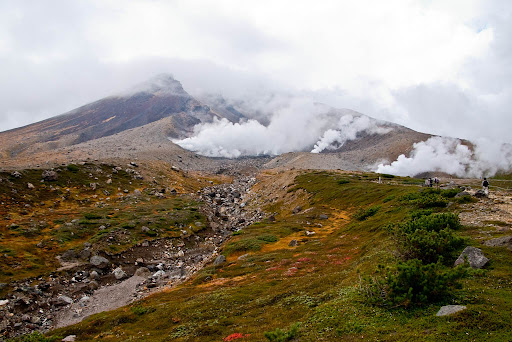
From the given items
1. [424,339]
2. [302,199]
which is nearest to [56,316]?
[424,339]

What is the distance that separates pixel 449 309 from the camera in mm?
12109

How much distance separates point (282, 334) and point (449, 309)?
709 centimetres

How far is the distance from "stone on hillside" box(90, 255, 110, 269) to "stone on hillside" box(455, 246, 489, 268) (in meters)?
43.4

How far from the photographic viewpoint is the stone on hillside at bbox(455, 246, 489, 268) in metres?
16.6

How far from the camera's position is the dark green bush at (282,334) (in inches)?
497

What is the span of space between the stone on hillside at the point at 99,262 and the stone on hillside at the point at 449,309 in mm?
43188

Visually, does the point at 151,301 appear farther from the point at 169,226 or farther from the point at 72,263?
the point at 169,226

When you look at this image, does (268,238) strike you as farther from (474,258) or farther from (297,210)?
(474,258)

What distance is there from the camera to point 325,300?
17.6m

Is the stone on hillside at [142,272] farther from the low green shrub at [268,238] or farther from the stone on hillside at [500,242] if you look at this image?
the stone on hillside at [500,242]

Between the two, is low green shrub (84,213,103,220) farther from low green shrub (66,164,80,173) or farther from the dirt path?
low green shrub (66,164,80,173)

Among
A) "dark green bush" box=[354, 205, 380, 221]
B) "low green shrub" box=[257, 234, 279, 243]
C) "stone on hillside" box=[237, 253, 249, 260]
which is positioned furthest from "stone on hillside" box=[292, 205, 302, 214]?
"stone on hillside" box=[237, 253, 249, 260]

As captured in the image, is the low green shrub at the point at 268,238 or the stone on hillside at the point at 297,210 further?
the stone on hillside at the point at 297,210

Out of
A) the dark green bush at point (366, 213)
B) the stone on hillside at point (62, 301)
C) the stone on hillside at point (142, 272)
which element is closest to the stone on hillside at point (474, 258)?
the dark green bush at point (366, 213)
